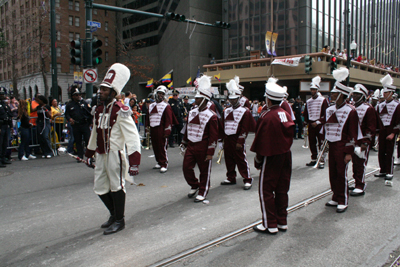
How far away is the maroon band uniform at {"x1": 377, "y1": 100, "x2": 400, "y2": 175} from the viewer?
7367mm

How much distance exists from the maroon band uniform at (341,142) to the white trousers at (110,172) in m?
3.48

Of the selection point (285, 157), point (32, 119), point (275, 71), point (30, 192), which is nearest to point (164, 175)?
point (30, 192)

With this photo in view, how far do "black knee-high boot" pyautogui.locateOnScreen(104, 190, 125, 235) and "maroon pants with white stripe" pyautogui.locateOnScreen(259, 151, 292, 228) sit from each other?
1923 millimetres

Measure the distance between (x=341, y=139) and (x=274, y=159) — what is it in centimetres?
180

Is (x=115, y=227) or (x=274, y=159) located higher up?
(x=274, y=159)

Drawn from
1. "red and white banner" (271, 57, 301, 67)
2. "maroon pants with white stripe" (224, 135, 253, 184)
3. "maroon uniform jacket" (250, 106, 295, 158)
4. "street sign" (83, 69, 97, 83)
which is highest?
"red and white banner" (271, 57, 301, 67)

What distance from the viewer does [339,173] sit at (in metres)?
5.37

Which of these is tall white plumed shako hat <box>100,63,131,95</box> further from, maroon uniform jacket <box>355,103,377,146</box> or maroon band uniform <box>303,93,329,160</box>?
maroon band uniform <box>303,93,329,160</box>

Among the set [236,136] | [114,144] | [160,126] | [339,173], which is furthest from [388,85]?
[114,144]

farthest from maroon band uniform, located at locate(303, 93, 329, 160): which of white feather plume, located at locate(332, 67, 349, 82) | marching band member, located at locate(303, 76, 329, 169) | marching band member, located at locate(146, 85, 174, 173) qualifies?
marching band member, located at locate(146, 85, 174, 173)

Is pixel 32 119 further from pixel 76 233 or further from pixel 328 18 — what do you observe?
pixel 328 18

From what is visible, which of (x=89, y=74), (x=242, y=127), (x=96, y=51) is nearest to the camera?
(x=242, y=127)

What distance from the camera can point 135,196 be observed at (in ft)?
20.4

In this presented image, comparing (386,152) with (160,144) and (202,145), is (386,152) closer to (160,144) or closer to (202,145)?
(202,145)
